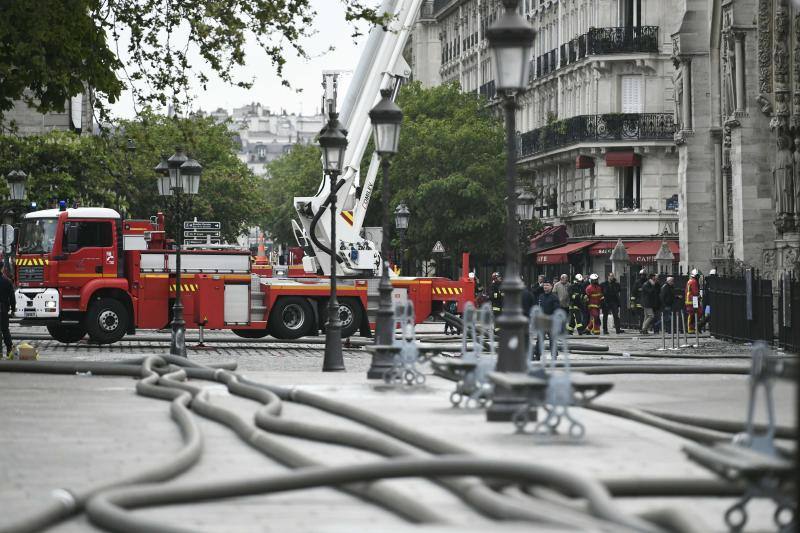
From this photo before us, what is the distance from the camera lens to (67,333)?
3638 centimetres

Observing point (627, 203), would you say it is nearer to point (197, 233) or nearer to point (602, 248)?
point (602, 248)

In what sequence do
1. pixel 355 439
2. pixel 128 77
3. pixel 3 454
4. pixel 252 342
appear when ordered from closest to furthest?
pixel 355 439 < pixel 3 454 < pixel 128 77 < pixel 252 342

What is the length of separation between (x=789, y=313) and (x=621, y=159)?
35860mm

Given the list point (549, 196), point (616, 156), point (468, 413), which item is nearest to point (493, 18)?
point (549, 196)

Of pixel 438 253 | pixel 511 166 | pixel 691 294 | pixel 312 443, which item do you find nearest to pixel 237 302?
pixel 691 294

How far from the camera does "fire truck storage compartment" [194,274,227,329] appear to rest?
35.7m

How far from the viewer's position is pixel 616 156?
6600 cm

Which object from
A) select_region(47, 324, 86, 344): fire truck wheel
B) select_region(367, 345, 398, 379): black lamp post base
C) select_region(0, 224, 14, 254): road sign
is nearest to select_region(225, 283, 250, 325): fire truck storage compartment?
select_region(47, 324, 86, 344): fire truck wheel

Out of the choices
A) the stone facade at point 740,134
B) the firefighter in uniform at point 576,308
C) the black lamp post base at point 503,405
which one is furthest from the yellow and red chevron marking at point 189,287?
the black lamp post base at point 503,405

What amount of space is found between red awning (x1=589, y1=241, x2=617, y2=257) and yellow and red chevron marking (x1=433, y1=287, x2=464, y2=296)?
2726cm

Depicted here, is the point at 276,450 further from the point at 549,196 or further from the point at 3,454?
the point at 549,196

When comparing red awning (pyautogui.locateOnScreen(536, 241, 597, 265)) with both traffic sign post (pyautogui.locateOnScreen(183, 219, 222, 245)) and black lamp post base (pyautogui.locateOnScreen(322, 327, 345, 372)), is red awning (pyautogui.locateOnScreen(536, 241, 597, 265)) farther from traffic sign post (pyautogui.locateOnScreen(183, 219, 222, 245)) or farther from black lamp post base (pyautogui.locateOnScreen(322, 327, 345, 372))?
black lamp post base (pyautogui.locateOnScreen(322, 327, 345, 372))

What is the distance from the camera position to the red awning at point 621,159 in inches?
2596

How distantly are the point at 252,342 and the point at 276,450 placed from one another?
26267 mm
